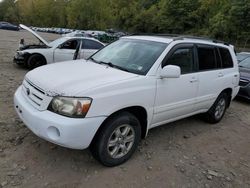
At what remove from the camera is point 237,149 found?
452cm

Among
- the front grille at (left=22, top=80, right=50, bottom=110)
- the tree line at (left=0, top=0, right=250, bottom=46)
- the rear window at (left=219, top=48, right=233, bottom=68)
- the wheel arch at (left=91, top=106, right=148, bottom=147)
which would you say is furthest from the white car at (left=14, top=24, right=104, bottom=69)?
the tree line at (left=0, top=0, right=250, bottom=46)

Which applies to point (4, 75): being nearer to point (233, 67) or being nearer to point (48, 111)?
point (48, 111)

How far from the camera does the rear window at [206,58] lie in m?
4.64

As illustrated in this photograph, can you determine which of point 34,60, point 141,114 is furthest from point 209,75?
point 34,60

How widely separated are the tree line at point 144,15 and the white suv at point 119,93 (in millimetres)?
37531

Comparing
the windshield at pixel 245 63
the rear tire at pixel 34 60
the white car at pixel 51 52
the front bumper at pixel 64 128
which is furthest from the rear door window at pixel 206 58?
the rear tire at pixel 34 60

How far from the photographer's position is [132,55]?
162 inches

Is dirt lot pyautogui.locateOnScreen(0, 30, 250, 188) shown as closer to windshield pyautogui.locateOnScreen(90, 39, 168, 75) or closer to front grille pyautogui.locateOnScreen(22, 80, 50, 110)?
front grille pyautogui.locateOnScreen(22, 80, 50, 110)

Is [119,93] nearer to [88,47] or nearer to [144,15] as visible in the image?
[88,47]

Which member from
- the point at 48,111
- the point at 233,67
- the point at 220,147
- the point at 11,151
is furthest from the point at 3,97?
the point at 233,67

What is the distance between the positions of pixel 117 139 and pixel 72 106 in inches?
31.6

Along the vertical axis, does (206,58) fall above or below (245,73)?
above

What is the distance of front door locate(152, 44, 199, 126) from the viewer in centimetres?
388

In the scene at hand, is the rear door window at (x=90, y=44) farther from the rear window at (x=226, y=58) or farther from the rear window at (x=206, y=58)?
the rear window at (x=206, y=58)
